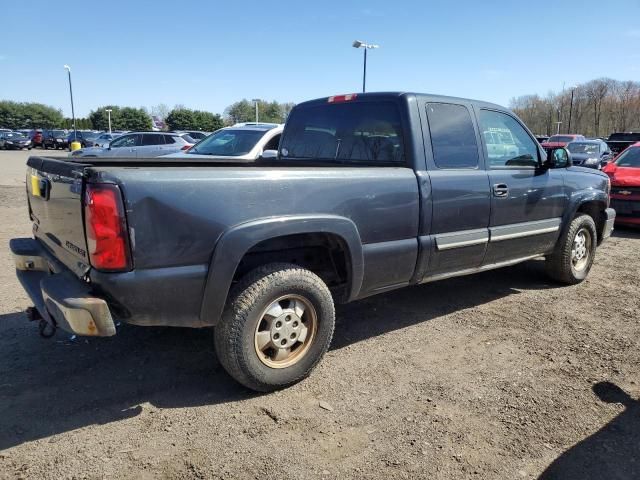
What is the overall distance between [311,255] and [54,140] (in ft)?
145

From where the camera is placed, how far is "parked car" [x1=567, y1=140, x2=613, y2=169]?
15.9 meters

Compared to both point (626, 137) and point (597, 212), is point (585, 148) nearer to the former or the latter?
point (626, 137)

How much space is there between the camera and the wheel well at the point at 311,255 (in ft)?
10.4

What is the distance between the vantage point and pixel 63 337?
12.6ft

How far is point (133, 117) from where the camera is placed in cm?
7494

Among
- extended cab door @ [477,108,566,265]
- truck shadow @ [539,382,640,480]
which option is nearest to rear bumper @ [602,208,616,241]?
extended cab door @ [477,108,566,265]

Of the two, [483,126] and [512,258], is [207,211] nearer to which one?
[483,126]

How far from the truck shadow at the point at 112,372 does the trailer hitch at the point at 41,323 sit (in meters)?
0.08

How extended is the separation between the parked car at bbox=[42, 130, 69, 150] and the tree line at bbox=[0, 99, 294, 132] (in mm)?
27652

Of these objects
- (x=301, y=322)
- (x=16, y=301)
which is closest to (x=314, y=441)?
(x=301, y=322)

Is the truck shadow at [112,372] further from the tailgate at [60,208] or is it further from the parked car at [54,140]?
the parked car at [54,140]

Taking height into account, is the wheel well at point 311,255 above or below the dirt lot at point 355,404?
above

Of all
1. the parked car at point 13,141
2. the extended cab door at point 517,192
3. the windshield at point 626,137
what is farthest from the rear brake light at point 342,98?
the parked car at point 13,141

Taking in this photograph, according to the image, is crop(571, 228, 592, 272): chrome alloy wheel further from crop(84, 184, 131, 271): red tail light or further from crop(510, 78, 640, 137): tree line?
crop(510, 78, 640, 137): tree line
